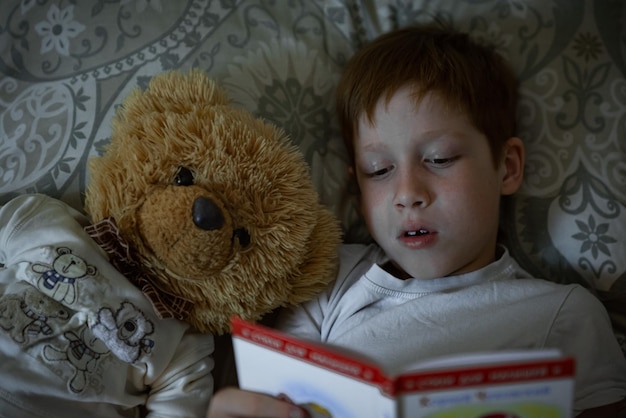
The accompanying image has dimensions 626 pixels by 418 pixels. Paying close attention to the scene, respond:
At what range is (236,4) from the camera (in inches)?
40.0

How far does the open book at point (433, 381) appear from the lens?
1.65 ft

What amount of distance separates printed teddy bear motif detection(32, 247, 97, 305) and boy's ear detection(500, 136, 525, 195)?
65 centimetres

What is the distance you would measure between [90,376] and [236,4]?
2.15 ft

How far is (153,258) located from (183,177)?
0.11 metres

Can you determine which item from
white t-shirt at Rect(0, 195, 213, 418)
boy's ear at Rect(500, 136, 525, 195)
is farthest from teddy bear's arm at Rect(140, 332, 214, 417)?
boy's ear at Rect(500, 136, 525, 195)

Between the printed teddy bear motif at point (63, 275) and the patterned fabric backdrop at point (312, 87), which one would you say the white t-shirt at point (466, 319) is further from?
the printed teddy bear motif at point (63, 275)

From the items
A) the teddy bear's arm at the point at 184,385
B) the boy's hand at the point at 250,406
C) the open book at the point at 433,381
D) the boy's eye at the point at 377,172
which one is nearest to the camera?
the open book at the point at 433,381

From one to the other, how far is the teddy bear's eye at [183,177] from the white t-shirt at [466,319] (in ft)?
0.98

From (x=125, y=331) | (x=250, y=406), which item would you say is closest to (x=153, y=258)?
(x=125, y=331)

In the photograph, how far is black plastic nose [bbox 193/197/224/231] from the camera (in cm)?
67

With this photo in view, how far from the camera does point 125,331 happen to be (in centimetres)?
73

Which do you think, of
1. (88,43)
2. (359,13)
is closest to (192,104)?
(88,43)

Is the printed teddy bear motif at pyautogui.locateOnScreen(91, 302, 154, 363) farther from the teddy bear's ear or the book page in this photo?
the teddy bear's ear

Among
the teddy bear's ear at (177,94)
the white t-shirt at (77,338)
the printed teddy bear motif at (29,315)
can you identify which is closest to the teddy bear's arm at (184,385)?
the white t-shirt at (77,338)
